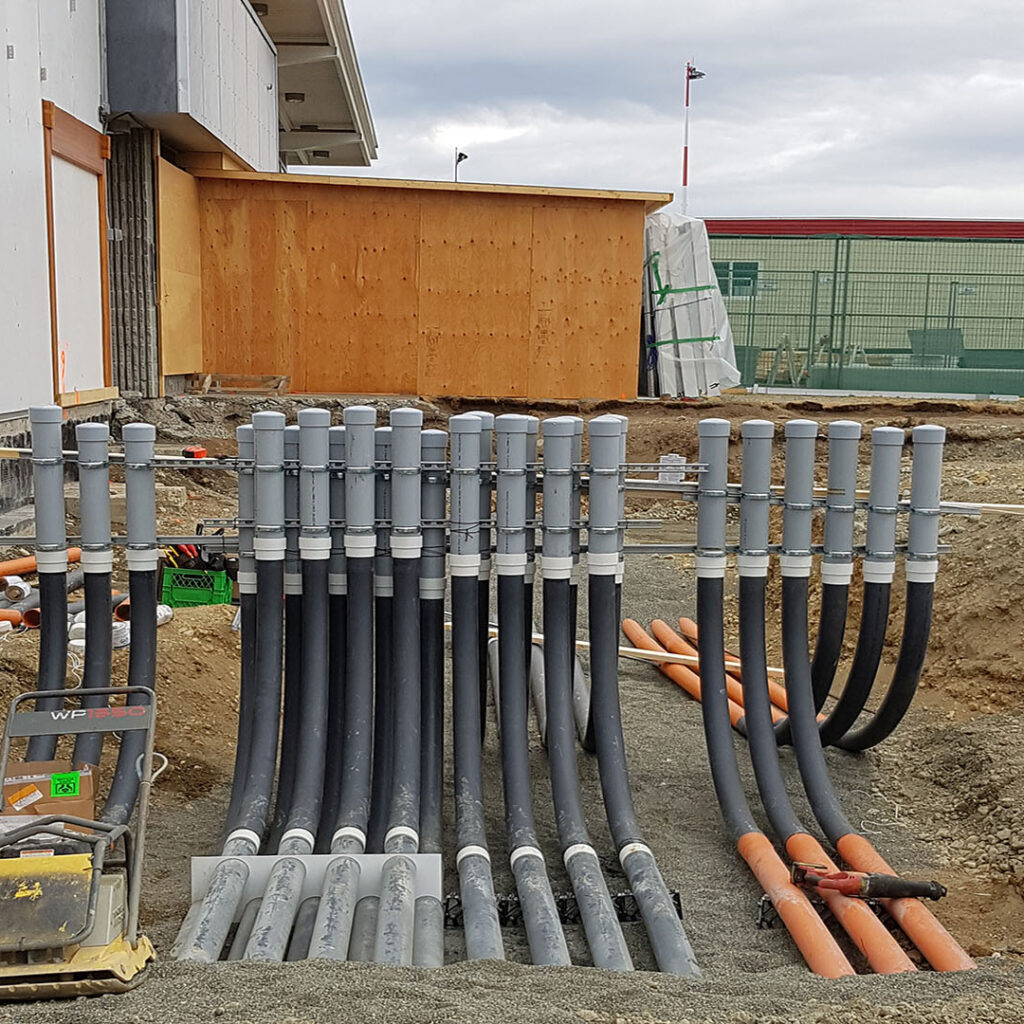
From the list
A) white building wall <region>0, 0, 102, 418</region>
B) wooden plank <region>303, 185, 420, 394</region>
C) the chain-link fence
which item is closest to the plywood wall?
wooden plank <region>303, 185, 420, 394</region>

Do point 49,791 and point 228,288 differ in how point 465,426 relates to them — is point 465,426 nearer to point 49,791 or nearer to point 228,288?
point 49,791

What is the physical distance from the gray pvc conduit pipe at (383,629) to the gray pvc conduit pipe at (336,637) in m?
0.15

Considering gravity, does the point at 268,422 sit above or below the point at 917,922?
above

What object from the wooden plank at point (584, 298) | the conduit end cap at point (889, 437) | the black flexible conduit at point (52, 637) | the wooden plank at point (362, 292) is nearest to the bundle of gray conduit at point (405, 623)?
the black flexible conduit at point (52, 637)

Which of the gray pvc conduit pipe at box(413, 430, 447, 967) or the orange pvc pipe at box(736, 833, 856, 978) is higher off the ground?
the gray pvc conduit pipe at box(413, 430, 447, 967)

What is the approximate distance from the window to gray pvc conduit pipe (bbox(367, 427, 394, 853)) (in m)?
20.4

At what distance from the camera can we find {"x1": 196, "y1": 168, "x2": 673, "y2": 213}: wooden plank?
15883 millimetres

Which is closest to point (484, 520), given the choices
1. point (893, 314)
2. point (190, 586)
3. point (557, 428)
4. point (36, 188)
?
point (557, 428)

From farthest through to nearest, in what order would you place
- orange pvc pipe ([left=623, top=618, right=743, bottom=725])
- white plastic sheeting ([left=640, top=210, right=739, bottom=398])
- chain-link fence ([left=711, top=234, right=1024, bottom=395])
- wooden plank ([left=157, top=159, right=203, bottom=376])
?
chain-link fence ([left=711, top=234, right=1024, bottom=395]), white plastic sheeting ([left=640, top=210, right=739, bottom=398]), wooden plank ([left=157, top=159, right=203, bottom=376]), orange pvc pipe ([left=623, top=618, right=743, bottom=725])

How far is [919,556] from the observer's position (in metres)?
5.23

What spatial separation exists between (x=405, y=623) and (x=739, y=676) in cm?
279

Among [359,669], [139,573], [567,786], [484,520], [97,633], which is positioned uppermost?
[484,520]

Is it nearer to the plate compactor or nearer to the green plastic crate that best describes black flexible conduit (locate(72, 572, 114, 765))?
the plate compactor

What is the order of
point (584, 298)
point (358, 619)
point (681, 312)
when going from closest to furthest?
point (358, 619), point (584, 298), point (681, 312)
